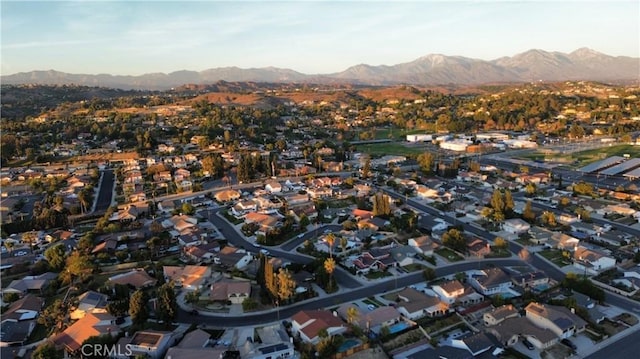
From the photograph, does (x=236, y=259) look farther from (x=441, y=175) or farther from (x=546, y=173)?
(x=546, y=173)

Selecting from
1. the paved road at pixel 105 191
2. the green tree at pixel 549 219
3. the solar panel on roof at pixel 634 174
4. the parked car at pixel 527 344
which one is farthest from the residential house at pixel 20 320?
the solar panel on roof at pixel 634 174

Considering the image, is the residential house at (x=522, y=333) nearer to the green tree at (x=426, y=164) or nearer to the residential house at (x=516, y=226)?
the residential house at (x=516, y=226)

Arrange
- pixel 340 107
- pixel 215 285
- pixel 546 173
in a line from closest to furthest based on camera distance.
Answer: pixel 215 285
pixel 546 173
pixel 340 107

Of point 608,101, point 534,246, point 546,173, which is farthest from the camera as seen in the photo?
point 608,101

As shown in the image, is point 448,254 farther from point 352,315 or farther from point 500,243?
point 352,315

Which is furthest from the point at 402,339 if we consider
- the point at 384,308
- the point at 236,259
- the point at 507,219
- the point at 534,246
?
the point at 507,219

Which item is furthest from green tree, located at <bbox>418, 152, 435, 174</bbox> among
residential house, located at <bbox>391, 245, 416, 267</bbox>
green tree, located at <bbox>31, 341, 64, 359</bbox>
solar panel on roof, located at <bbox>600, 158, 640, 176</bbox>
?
green tree, located at <bbox>31, 341, 64, 359</bbox>
